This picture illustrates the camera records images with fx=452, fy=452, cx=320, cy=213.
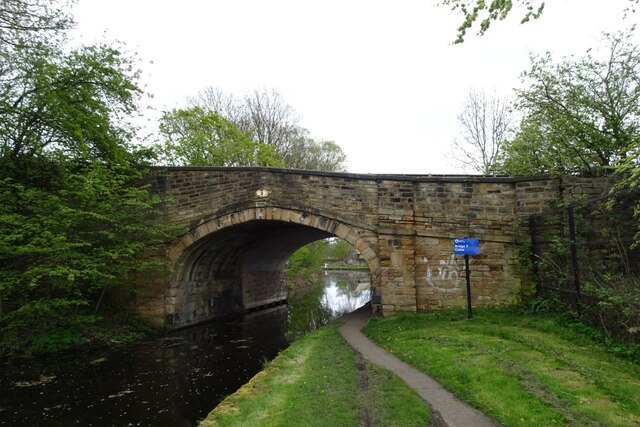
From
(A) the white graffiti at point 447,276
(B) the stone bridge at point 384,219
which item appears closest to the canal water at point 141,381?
(B) the stone bridge at point 384,219

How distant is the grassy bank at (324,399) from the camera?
4.76 m

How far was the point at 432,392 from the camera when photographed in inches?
215

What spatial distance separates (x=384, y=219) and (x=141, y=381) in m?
6.87

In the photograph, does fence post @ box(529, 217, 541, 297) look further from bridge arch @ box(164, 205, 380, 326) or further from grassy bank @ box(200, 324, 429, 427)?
grassy bank @ box(200, 324, 429, 427)

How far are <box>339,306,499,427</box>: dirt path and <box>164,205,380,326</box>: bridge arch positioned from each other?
153 inches

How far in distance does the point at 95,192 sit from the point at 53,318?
330 cm

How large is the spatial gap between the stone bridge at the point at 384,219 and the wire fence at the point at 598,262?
1.32 meters

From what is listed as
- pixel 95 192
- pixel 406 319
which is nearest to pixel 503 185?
pixel 406 319

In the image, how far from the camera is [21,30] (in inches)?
430

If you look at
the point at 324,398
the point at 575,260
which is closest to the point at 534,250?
the point at 575,260

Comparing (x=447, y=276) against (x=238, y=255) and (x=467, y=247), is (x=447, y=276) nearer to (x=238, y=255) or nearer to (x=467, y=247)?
(x=467, y=247)

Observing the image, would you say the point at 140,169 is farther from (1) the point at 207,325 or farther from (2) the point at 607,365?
(2) the point at 607,365

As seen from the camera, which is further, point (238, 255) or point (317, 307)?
point (317, 307)

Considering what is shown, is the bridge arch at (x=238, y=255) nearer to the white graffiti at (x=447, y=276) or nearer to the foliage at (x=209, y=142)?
the white graffiti at (x=447, y=276)
